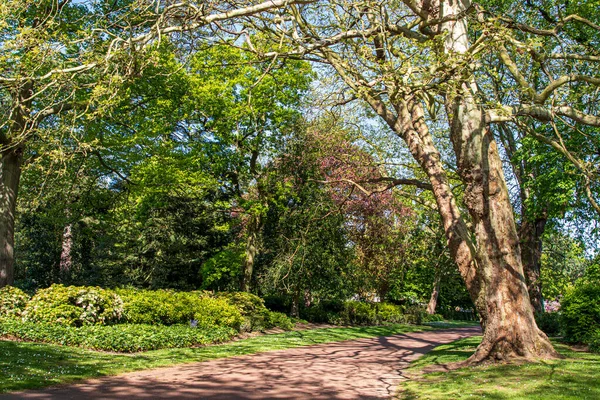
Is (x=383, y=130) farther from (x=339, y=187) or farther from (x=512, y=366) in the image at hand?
(x=512, y=366)

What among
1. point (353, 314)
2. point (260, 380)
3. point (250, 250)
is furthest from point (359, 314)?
point (260, 380)

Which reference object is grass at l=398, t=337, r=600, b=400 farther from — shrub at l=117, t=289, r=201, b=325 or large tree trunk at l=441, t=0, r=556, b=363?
shrub at l=117, t=289, r=201, b=325

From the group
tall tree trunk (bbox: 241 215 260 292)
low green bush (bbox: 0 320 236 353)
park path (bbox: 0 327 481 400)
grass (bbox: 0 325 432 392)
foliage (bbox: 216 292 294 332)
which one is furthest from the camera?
tall tree trunk (bbox: 241 215 260 292)

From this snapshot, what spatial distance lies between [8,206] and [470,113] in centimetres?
1445

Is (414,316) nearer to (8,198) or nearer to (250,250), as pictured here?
(250,250)

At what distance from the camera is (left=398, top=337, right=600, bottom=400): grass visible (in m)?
6.48

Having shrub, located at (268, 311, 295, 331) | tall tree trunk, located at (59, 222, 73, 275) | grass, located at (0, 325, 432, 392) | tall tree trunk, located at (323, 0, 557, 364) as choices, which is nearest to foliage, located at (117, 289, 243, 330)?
shrub, located at (268, 311, 295, 331)

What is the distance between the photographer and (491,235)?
952 centimetres

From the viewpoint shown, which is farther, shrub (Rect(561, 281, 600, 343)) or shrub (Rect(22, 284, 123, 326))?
shrub (Rect(561, 281, 600, 343))

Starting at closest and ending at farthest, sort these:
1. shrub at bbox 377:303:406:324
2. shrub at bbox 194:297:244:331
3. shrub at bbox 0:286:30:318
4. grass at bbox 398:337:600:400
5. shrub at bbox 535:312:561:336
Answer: grass at bbox 398:337:600:400
shrub at bbox 0:286:30:318
shrub at bbox 194:297:244:331
shrub at bbox 535:312:561:336
shrub at bbox 377:303:406:324

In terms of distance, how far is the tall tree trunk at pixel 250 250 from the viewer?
891 inches

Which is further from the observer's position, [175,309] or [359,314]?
[359,314]

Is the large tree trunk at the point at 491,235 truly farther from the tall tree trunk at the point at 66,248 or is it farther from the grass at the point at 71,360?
the tall tree trunk at the point at 66,248

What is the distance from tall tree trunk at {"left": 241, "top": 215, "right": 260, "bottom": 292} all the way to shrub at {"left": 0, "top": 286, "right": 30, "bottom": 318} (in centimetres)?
1120
